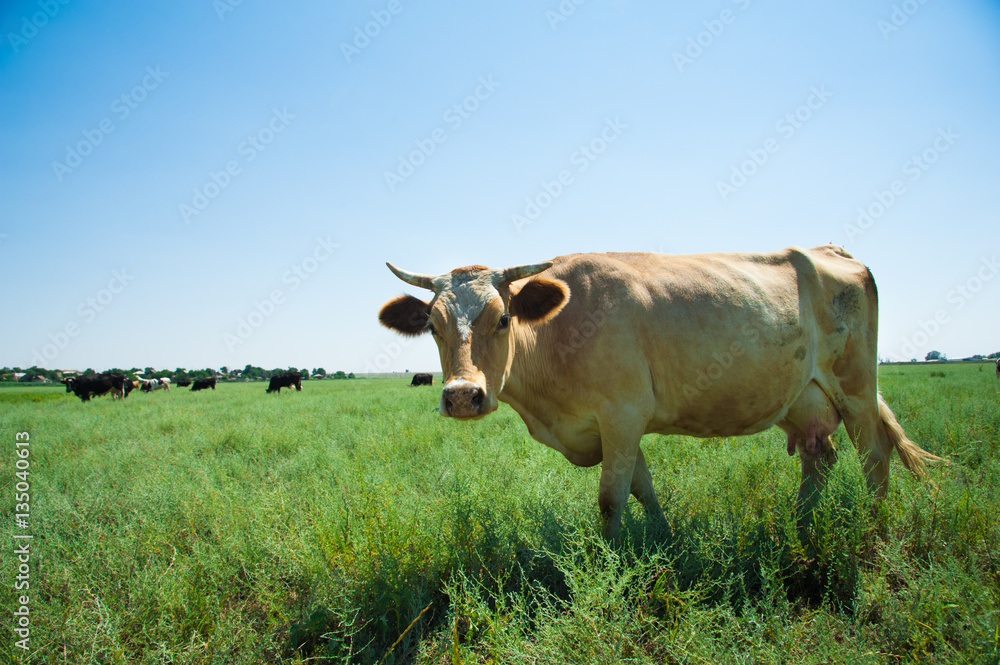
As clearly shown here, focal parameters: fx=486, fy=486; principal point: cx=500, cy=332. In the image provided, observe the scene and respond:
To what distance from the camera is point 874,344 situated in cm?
534

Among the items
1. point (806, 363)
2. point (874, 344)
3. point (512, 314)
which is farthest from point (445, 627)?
point (874, 344)

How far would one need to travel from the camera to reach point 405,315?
15.8 ft

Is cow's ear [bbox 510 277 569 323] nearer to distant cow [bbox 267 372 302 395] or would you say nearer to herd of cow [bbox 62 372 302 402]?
herd of cow [bbox 62 372 302 402]

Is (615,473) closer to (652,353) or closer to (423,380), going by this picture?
(652,353)

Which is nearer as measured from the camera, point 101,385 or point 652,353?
point 652,353

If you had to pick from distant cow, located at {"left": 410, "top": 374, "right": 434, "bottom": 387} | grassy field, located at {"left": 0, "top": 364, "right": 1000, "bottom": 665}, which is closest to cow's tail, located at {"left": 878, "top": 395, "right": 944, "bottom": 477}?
grassy field, located at {"left": 0, "top": 364, "right": 1000, "bottom": 665}


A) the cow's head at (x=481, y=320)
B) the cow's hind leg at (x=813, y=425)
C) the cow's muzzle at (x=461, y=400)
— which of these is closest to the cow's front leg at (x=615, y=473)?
the cow's head at (x=481, y=320)

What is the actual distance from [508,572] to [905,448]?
4492 mm

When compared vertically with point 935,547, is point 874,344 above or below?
above

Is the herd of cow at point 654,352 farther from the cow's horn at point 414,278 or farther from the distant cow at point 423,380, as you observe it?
the distant cow at point 423,380

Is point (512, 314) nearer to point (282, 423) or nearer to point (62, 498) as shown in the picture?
point (62, 498)

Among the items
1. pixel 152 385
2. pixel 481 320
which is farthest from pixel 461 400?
pixel 152 385

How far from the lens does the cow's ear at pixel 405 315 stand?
4.69m

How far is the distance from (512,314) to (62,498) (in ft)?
15.5
